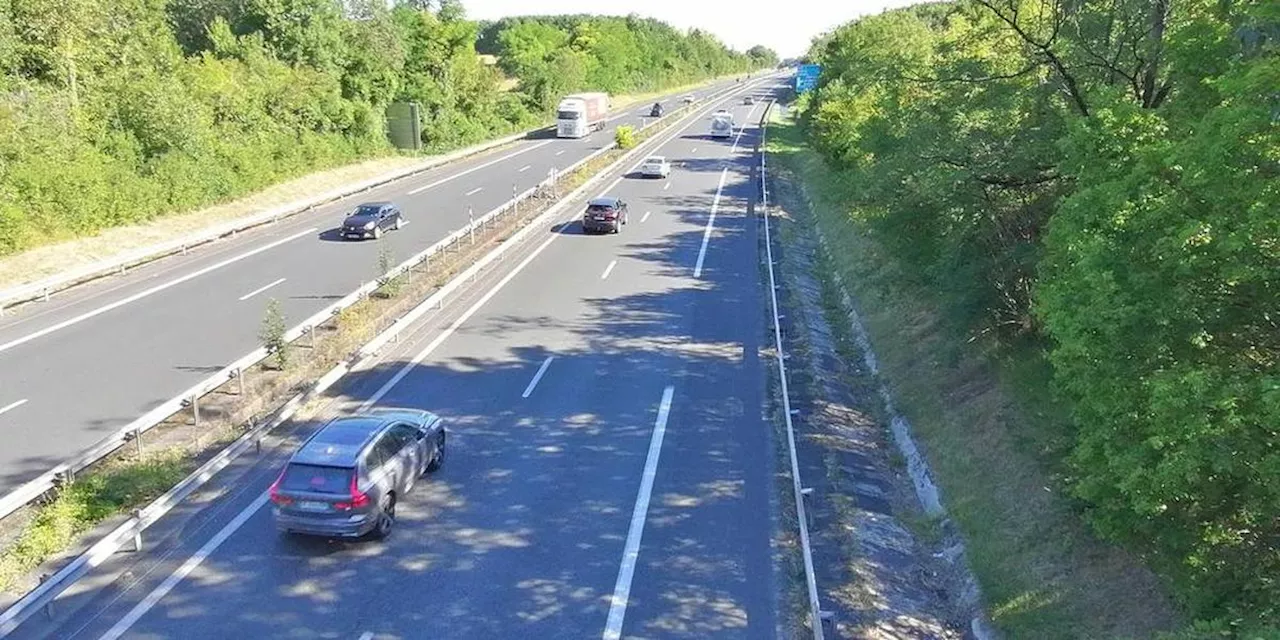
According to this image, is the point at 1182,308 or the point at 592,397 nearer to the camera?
the point at 1182,308

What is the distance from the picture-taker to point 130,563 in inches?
470

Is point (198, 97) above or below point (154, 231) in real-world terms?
above

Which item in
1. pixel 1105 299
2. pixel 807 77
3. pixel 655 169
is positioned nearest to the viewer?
pixel 1105 299

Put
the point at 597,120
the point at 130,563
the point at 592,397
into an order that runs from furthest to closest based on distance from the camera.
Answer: the point at 597,120 < the point at 592,397 < the point at 130,563

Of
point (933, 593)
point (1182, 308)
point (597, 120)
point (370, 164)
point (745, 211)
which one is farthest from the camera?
point (597, 120)

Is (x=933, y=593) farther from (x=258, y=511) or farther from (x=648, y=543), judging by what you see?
(x=258, y=511)

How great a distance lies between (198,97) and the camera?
44531mm

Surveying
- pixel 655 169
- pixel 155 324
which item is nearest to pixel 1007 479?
pixel 155 324

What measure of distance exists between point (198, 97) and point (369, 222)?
16.4 m

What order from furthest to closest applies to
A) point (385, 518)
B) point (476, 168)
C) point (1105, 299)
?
point (476, 168) → point (385, 518) → point (1105, 299)

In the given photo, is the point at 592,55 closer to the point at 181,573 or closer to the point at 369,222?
the point at 369,222

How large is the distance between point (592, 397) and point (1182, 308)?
11644 millimetres

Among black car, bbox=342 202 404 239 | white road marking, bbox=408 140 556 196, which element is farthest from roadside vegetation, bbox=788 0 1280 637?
white road marking, bbox=408 140 556 196

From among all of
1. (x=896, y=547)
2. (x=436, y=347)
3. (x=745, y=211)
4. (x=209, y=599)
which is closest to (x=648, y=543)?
(x=896, y=547)
